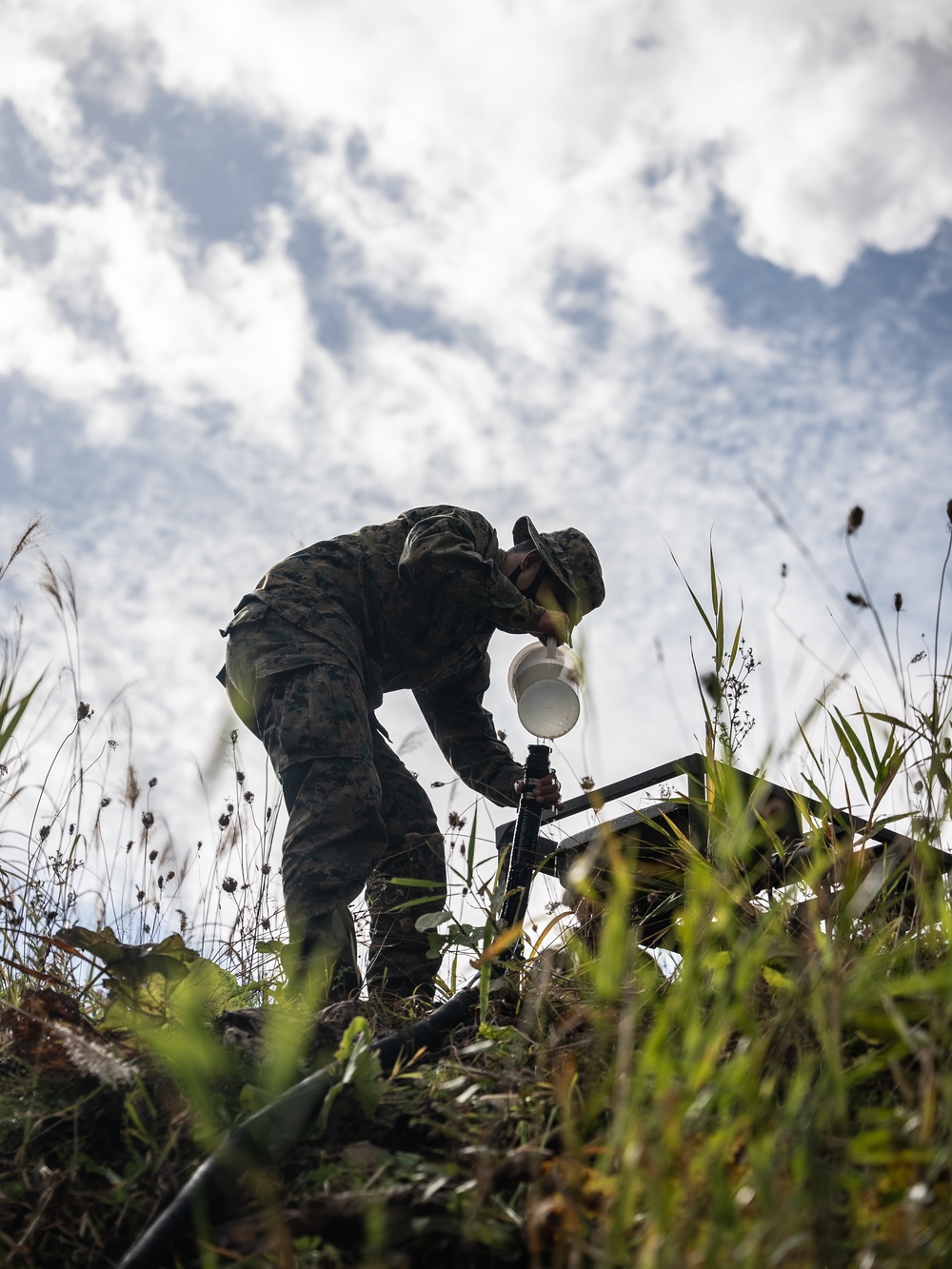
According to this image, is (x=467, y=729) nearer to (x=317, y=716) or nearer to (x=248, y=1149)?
(x=317, y=716)

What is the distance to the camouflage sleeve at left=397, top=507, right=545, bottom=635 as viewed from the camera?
11.3ft

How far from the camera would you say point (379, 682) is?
3.82 m

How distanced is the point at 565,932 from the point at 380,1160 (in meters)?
0.60

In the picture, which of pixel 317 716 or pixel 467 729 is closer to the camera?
pixel 317 716

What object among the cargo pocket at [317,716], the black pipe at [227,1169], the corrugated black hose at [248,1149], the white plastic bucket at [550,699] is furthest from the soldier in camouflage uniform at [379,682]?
the black pipe at [227,1169]

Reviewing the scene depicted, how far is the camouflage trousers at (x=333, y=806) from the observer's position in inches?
115

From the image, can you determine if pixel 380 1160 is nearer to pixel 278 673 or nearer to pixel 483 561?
pixel 278 673

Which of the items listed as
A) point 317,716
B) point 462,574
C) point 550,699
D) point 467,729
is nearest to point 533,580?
point 462,574

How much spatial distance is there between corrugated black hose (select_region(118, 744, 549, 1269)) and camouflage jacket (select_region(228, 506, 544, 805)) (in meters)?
1.71

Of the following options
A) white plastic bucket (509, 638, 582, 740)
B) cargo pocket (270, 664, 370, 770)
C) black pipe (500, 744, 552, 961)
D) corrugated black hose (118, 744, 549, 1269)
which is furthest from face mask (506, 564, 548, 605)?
corrugated black hose (118, 744, 549, 1269)

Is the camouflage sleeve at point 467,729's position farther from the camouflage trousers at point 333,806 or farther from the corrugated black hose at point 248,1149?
the corrugated black hose at point 248,1149

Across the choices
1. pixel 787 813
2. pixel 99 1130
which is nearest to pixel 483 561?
pixel 787 813

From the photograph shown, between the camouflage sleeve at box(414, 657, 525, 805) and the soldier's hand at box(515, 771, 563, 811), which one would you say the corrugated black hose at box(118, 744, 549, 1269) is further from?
the camouflage sleeve at box(414, 657, 525, 805)

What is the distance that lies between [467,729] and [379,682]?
1.49ft
